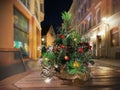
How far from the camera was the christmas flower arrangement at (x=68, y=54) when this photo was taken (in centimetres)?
269

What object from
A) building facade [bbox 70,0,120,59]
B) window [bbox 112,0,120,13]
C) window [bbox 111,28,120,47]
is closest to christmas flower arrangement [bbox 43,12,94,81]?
building facade [bbox 70,0,120,59]

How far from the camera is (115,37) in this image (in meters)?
21.0

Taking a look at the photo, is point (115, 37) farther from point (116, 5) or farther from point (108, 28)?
point (116, 5)

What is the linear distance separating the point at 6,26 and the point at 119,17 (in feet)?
38.1

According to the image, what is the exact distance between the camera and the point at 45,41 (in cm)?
5288

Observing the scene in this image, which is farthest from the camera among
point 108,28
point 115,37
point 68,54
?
point 108,28

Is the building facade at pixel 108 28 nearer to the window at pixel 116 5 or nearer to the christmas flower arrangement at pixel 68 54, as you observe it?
the window at pixel 116 5

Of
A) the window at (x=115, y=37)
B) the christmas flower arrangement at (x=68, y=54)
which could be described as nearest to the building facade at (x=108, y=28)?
the window at (x=115, y=37)

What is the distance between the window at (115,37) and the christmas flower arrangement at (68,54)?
17.7 metres

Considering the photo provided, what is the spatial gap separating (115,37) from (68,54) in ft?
61.8

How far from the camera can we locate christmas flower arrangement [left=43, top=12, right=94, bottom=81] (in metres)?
2.69

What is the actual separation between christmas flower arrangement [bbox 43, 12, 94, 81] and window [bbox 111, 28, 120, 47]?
17741 mm

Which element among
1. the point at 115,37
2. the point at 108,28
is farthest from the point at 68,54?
the point at 108,28

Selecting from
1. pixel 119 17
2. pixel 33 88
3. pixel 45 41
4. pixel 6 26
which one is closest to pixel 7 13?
pixel 6 26
